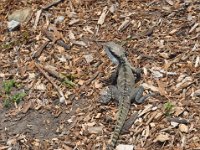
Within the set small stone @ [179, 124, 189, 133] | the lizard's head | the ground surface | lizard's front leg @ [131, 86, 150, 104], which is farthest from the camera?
the lizard's head

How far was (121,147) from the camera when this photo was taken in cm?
714

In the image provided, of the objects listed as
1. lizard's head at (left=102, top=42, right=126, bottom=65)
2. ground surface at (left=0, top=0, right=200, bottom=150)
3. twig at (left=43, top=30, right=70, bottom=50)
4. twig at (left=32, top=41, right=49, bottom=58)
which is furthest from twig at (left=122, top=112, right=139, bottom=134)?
twig at (left=32, top=41, right=49, bottom=58)

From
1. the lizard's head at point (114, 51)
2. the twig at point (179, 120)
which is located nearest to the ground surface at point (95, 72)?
the twig at point (179, 120)

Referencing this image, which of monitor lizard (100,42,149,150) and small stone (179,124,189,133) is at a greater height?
monitor lizard (100,42,149,150)

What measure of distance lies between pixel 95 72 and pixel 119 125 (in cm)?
143

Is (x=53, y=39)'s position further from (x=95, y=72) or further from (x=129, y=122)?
(x=129, y=122)

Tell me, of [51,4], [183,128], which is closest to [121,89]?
[183,128]

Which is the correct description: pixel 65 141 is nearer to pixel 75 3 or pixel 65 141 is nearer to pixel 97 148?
pixel 97 148

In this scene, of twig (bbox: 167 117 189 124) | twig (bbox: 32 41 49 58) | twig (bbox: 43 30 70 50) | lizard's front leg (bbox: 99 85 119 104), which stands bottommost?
twig (bbox: 167 117 189 124)

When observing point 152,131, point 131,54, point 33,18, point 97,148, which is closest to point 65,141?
Answer: point 97,148

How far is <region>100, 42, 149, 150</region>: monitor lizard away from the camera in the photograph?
24.5 ft

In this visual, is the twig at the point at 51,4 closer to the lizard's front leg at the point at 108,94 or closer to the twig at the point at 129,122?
the lizard's front leg at the point at 108,94

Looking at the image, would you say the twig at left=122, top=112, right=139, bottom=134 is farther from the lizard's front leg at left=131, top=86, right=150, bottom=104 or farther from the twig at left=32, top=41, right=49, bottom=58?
the twig at left=32, top=41, right=49, bottom=58

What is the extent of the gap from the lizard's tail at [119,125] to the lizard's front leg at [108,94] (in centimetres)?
36
